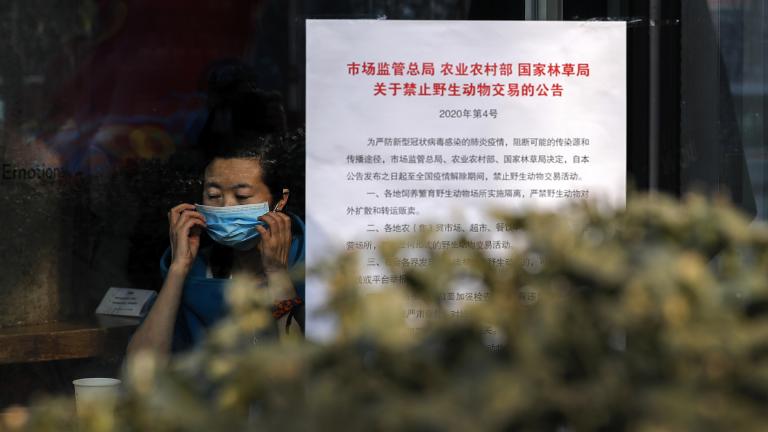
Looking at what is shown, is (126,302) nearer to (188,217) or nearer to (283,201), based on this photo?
(188,217)

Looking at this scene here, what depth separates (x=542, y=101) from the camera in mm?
2926

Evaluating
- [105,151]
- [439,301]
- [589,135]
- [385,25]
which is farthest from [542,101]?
[439,301]

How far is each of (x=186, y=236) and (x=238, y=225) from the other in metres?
0.18

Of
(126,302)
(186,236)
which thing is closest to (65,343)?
(126,302)

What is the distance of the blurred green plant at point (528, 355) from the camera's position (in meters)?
0.90

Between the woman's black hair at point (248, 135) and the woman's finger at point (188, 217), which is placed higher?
the woman's black hair at point (248, 135)

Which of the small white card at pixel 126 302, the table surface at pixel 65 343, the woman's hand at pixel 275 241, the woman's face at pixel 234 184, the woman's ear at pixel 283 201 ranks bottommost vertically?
the table surface at pixel 65 343

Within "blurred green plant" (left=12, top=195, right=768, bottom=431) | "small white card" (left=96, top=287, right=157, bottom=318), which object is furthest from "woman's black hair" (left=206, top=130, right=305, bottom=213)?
"blurred green plant" (left=12, top=195, right=768, bottom=431)

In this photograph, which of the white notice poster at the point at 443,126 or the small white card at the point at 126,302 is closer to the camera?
the white notice poster at the point at 443,126

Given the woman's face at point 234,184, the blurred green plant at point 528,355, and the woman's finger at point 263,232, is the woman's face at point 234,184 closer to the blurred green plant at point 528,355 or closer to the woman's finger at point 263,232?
the woman's finger at point 263,232

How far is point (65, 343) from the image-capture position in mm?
3678

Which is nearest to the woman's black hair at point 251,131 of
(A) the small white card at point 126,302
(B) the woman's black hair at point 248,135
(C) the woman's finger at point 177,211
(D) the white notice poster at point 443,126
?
(B) the woman's black hair at point 248,135

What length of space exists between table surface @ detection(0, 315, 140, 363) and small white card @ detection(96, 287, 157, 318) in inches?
1.0

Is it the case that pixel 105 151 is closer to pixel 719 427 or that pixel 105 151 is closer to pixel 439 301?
pixel 439 301
